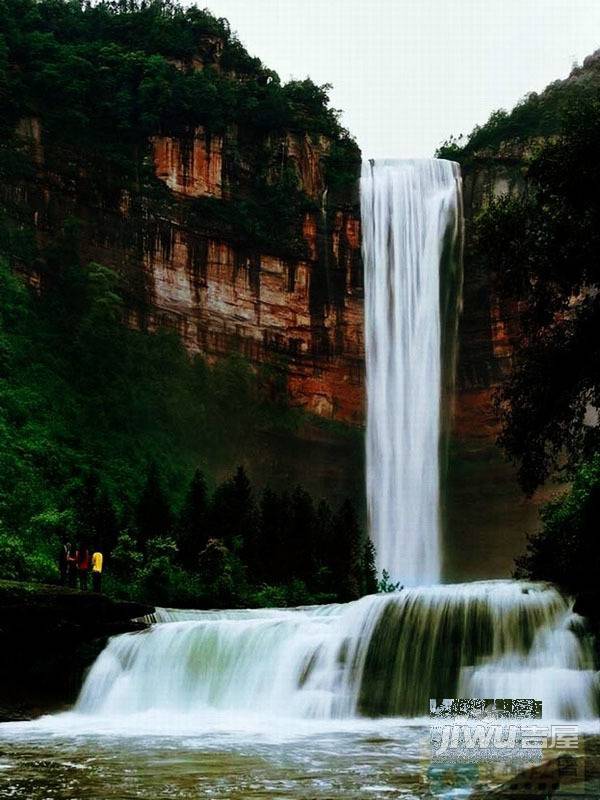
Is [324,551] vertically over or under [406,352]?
under

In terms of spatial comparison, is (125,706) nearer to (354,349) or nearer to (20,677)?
(20,677)

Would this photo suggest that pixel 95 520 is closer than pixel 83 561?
No

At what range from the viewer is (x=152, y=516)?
2773cm

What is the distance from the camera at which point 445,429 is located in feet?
131

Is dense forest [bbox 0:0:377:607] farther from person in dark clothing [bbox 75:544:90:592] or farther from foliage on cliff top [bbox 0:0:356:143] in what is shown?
person in dark clothing [bbox 75:544:90:592]

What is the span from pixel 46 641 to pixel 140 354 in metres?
22.9

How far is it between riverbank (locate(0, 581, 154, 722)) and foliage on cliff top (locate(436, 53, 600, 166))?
105 feet

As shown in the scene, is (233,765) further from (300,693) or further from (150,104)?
(150,104)

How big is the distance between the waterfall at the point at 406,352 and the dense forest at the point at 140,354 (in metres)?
1.93

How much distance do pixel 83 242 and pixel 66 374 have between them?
5606mm

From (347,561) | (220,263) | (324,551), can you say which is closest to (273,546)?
(324,551)

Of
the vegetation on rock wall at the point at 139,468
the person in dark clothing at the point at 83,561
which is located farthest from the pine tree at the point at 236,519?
the person in dark clothing at the point at 83,561

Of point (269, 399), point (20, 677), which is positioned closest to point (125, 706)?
point (20, 677)

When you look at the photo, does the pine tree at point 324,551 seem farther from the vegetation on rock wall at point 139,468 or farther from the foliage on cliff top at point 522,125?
the foliage on cliff top at point 522,125
